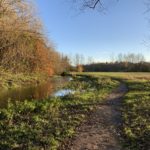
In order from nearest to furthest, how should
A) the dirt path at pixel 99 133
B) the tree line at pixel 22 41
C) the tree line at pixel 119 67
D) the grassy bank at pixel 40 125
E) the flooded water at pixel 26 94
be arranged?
the dirt path at pixel 99 133 < the grassy bank at pixel 40 125 < the flooded water at pixel 26 94 < the tree line at pixel 22 41 < the tree line at pixel 119 67

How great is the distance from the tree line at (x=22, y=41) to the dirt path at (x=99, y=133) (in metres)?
16.4

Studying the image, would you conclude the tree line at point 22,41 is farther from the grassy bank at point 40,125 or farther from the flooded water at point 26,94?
the grassy bank at point 40,125

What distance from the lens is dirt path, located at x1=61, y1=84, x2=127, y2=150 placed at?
9.20 meters

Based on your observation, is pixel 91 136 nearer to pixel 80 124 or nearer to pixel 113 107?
pixel 80 124

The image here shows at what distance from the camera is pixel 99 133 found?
1062cm

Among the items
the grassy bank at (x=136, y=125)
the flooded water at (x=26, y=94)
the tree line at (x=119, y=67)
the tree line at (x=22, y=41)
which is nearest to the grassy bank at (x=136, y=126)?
the grassy bank at (x=136, y=125)

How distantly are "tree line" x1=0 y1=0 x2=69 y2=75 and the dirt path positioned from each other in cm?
1641

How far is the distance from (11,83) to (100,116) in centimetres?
2215

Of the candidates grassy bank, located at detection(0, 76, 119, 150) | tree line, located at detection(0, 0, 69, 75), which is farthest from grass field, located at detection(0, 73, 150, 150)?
tree line, located at detection(0, 0, 69, 75)

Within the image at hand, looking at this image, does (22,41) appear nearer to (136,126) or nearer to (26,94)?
(26,94)

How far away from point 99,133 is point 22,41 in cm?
2955

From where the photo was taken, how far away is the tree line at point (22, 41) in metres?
27.7

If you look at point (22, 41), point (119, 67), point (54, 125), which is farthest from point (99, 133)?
point (119, 67)

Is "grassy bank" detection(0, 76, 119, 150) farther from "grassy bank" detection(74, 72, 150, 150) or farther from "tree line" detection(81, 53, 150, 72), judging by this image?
"tree line" detection(81, 53, 150, 72)
